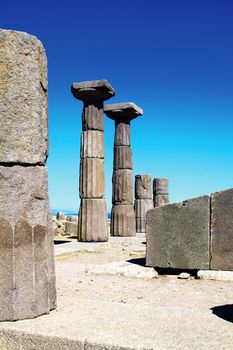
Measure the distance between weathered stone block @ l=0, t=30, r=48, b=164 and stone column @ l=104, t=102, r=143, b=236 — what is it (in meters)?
12.5

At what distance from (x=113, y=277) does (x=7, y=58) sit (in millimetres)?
4787

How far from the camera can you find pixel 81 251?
11375 mm

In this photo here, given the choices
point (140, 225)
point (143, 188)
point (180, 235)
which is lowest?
point (140, 225)

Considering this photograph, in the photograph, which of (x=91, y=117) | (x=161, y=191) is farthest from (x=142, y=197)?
(x=91, y=117)

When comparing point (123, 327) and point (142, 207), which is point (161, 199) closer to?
point (142, 207)

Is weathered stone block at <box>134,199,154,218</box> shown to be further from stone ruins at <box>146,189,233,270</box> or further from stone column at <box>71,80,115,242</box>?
stone ruins at <box>146,189,233,270</box>

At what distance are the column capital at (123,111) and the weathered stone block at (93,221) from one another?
13.2 feet

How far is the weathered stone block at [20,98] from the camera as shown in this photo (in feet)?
12.2

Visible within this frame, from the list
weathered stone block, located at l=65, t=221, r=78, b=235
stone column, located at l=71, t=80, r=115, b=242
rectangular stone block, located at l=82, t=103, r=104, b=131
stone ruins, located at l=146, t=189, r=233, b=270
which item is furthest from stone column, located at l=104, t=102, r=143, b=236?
stone ruins, located at l=146, t=189, r=233, b=270

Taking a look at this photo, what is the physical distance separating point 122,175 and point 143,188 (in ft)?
13.6

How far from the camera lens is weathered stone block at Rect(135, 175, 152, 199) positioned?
20.5 meters

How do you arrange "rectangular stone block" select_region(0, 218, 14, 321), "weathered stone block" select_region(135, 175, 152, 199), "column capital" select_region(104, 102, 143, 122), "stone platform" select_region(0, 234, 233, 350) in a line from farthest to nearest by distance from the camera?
"weathered stone block" select_region(135, 175, 152, 199)
"column capital" select_region(104, 102, 143, 122)
"rectangular stone block" select_region(0, 218, 14, 321)
"stone platform" select_region(0, 234, 233, 350)

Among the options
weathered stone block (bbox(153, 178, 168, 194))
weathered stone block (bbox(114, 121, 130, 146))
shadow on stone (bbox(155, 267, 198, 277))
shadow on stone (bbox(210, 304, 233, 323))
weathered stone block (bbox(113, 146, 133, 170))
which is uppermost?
weathered stone block (bbox(114, 121, 130, 146))

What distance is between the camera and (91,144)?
14.1 m
